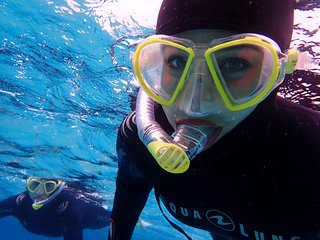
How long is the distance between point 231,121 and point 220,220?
134 centimetres

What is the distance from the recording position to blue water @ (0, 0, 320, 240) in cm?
707

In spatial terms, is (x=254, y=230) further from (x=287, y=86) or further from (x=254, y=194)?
(x=287, y=86)

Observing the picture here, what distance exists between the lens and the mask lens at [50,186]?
16.9 meters

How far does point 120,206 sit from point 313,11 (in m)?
4.47

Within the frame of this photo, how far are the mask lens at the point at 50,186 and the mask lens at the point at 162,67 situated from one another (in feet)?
50.3

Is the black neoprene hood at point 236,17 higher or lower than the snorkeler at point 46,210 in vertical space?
higher

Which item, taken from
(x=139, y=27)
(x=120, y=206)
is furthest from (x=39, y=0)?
(x=120, y=206)

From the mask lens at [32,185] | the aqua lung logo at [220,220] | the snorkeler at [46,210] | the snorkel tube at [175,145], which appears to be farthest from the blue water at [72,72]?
the snorkel tube at [175,145]

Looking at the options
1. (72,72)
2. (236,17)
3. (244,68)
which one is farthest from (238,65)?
(72,72)

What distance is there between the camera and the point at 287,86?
6.14 meters

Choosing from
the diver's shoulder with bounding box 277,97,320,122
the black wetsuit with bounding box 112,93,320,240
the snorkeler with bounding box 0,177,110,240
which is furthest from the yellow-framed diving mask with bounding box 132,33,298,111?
the snorkeler with bounding box 0,177,110,240

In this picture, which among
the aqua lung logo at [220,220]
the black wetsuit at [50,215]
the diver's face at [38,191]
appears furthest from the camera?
the black wetsuit at [50,215]

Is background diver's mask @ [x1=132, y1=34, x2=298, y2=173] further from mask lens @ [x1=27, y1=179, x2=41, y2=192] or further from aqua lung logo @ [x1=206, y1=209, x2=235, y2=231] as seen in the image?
mask lens @ [x1=27, y1=179, x2=41, y2=192]

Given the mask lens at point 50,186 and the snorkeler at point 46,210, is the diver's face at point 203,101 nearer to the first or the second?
the snorkeler at point 46,210
